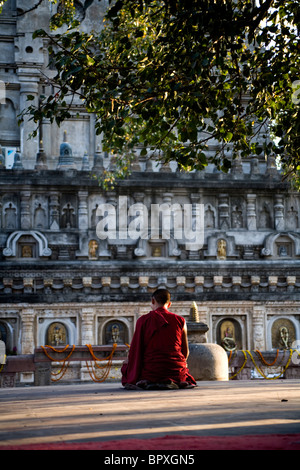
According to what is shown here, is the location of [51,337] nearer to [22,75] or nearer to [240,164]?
[240,164]

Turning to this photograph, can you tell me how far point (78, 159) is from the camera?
28.1 meters

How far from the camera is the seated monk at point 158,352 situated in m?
11.0

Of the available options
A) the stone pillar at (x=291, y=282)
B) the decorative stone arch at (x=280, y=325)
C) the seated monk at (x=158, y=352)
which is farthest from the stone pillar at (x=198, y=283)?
the seated monk at (x=158, y=352)

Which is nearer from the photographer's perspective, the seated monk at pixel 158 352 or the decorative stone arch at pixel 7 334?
the seated monk at pixel 158 352

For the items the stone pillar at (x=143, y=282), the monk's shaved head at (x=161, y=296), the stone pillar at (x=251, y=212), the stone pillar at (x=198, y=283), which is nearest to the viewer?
the monk's shaved head at (x=161, y=296)

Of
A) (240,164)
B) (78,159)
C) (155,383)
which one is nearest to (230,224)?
(240,164)

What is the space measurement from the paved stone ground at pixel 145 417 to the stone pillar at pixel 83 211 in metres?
15.8

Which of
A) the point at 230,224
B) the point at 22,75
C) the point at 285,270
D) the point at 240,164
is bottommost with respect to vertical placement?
the point at 285,270

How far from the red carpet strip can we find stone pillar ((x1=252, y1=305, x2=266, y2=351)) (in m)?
19.7

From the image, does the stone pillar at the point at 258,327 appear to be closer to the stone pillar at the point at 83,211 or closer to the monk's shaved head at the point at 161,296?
the stone pillar at the point at 83,211

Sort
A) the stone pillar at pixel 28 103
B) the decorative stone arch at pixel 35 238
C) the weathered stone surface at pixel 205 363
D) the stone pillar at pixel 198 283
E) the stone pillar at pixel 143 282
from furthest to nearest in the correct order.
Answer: the stone pillar at pixel 28 103 < the stone pillar at pixel 198 283 < the stone pillar at pixel 143 282 < the decorative stone arch at pixel 35 238 < the weathered stone surface at pixel 205 363

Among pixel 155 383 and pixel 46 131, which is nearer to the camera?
pixel 155 383

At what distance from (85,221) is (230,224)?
211 inches
